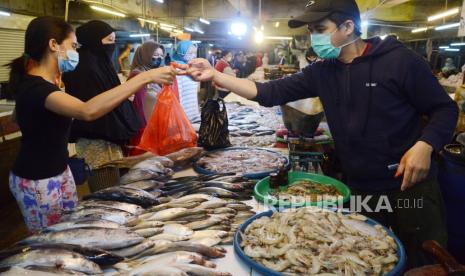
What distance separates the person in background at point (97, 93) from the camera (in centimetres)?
363

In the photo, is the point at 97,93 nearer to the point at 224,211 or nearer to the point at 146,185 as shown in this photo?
the point at 146,185

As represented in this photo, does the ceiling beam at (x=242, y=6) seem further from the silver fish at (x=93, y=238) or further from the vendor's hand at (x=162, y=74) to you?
the silver fish at (x=93, y=238)

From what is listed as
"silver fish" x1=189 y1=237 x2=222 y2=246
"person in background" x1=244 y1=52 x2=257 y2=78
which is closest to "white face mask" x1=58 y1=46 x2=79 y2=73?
"silver fish" x1=189 y1=237 x2=222 y2=246

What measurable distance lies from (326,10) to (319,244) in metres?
1.59

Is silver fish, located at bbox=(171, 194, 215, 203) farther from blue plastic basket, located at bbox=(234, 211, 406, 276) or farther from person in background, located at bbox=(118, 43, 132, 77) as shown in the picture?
person in background, located at bbox=(118, 43, 132, 77)

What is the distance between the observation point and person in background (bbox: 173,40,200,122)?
19.1 feet

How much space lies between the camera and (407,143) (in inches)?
93.0

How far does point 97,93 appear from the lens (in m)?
3.68

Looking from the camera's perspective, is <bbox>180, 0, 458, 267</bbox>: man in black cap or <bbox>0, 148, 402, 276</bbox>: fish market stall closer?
<bbox>0, 148, 402, 276</bbox>: fish market stall

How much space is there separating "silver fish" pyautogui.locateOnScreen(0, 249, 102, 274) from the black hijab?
2201 millimetres

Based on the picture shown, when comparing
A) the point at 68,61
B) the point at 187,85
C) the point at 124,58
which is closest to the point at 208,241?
the point at 68,61

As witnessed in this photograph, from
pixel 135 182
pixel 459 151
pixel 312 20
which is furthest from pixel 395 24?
pixel 135 182

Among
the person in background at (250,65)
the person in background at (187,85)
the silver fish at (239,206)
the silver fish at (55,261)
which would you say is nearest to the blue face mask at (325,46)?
the silver fish at (239,206)

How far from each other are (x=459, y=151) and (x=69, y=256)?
11.7ft
